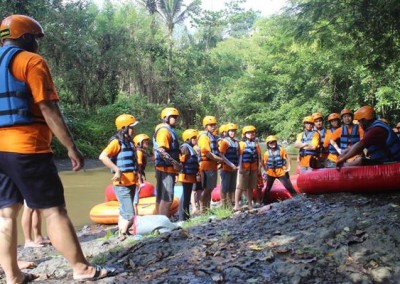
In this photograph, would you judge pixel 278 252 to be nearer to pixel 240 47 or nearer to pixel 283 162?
pixel 283 162

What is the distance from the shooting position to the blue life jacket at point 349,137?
8289mm

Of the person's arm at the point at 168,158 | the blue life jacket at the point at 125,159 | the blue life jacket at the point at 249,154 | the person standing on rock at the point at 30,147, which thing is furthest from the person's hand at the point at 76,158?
the blue life jacket at the point at 249,154

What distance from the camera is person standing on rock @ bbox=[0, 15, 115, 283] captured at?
310 cm

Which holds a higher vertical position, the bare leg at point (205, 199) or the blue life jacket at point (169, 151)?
the blue life jacket at point (169, 151)

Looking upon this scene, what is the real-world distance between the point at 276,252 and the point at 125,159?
3080 mm

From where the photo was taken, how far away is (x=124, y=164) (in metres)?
6.22

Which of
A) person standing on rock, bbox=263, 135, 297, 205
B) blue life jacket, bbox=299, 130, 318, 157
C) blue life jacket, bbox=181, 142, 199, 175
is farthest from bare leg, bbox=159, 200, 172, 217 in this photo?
blue life jacket, bbox=299, 130, 318, 157

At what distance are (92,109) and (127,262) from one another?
24.3 metres

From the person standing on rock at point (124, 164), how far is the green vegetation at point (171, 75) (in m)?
9.06

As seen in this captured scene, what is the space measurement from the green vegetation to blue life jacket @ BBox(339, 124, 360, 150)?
5278mm

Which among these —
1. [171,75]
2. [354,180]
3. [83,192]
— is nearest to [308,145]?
[354,180]

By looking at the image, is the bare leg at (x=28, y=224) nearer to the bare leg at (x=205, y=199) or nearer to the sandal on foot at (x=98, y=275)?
the sandal on foot at (x=98, y=275)

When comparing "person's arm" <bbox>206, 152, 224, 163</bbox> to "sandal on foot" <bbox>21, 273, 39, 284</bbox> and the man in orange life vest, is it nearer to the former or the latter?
the man in orange life vest

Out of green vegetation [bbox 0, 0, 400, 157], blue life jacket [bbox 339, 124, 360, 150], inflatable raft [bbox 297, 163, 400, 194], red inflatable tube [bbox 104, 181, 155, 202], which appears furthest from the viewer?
green vegetation [bbox 0, 0, 400, 157]
